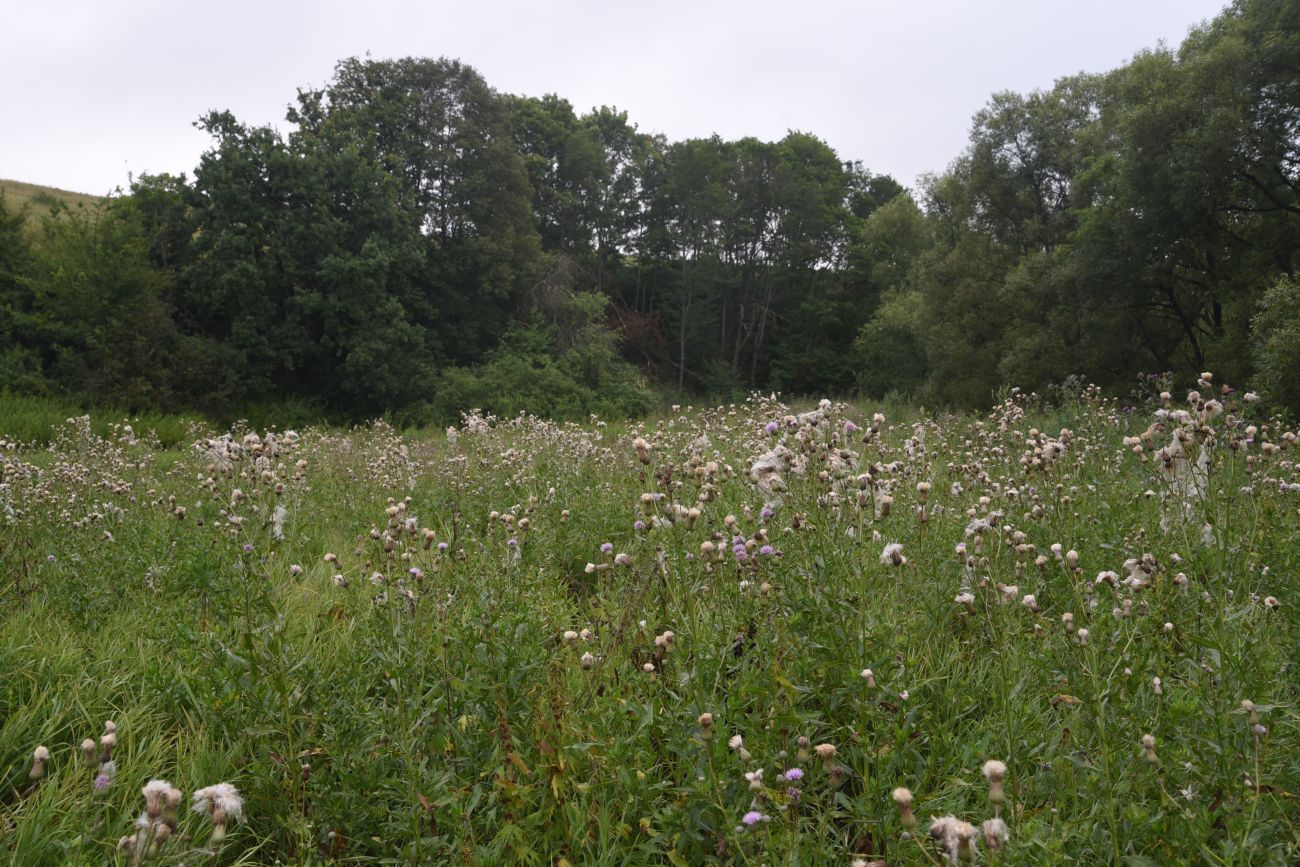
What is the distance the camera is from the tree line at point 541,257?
45.4 ft

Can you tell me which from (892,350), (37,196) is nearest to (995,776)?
(892,350)

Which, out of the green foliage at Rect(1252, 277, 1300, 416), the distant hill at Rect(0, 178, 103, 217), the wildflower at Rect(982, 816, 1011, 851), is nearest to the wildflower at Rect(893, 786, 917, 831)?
the wildflower at Rect(982, 816, 1011, 851)

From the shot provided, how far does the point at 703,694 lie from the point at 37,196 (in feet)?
109

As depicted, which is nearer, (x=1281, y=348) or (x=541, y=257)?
(x=1281, y=348)

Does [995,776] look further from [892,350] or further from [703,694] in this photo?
[892,350]

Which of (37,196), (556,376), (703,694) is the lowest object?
(703,694)

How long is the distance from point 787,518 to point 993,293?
65.4 ft

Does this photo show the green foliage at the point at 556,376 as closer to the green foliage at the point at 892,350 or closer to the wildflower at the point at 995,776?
the green foliage at the point at 892,350

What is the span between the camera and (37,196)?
25875 millimetres

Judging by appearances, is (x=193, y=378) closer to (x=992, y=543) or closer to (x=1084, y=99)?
(x=992, y=543)

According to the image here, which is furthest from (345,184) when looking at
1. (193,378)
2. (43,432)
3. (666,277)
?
(666,277)

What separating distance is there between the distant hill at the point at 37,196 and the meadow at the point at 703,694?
1094 inches

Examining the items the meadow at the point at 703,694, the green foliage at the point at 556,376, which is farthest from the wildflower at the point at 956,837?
the green foliage at the point at 556,376

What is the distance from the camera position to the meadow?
1.82 metres
